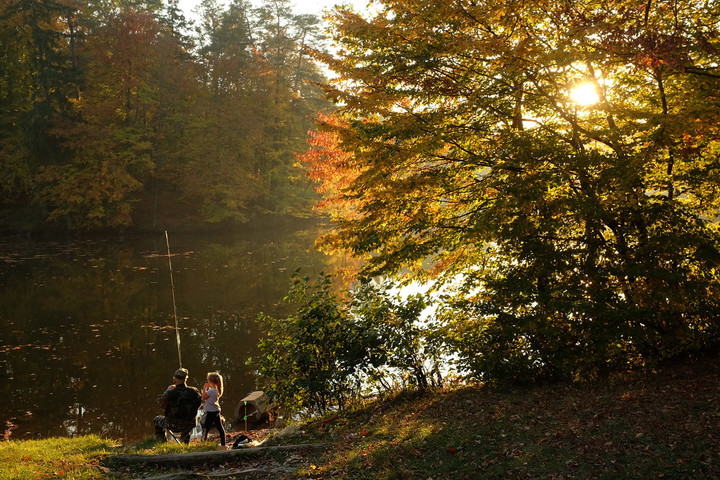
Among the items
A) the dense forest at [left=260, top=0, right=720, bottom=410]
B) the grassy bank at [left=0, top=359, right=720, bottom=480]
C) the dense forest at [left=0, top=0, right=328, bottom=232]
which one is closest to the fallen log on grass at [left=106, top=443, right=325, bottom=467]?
the grassy bank at [left=0, top=359, right=720, bottom=480]

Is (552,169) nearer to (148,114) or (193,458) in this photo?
(193,458)

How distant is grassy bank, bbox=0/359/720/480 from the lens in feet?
15.6

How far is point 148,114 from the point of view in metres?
37.8

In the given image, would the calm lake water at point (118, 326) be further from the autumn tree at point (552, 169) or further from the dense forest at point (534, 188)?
the autumn tree at point (552, 169)

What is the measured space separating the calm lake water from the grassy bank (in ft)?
10.7

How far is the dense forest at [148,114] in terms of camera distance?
3372 cm

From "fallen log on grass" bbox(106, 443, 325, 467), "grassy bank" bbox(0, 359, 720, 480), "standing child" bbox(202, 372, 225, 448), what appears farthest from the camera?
"standing child" bbox(202, 372, 225, 448)

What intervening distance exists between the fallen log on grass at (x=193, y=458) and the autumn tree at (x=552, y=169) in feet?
11.3

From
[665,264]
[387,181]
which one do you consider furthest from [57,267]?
[665,264]

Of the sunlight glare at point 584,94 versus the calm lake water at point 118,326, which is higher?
the sunlight glare at point 584,94

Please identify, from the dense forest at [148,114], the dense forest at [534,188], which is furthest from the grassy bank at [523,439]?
the dense forest at [148,114]

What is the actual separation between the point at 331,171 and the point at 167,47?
34131mm

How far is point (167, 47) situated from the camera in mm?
39438

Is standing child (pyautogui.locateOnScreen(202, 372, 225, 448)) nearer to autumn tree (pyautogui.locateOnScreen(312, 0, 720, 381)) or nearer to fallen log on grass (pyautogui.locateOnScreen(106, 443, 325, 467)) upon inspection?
fallen log on grass (pyautogui.locateOnScreen(106, 443, 325, 467))
